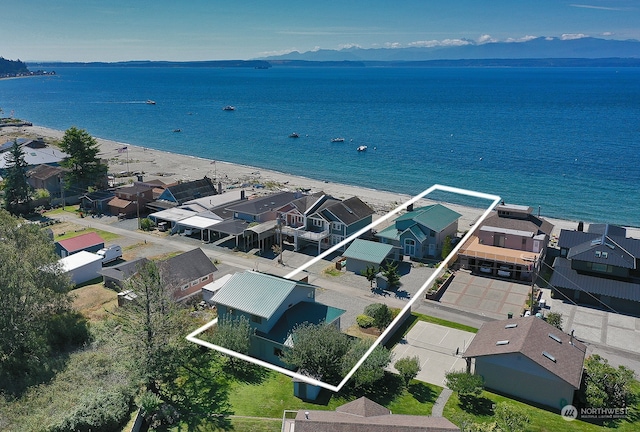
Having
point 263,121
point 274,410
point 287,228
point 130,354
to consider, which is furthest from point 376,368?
point 263,121

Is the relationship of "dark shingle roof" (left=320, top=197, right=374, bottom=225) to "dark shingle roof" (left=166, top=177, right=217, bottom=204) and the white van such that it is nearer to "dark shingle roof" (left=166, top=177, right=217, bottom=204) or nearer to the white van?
the white van

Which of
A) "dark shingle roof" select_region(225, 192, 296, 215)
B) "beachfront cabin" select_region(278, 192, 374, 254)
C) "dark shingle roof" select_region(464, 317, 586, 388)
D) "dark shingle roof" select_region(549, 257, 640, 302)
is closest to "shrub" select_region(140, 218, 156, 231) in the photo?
"dark shingle roof" select_region(225, 192, 296, 215)

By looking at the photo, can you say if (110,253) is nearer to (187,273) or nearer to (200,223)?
(200,223)

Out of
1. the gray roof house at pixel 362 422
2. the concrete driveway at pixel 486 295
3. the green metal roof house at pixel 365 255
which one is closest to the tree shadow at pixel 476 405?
the gray roof house at pixel 362 422

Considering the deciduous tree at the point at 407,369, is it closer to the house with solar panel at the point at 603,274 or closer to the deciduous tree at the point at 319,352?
the deciduous tree at the point at 319,352

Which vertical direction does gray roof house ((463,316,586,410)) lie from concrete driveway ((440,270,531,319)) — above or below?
above

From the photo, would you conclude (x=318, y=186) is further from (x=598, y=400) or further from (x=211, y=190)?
(x=598, y=400)
